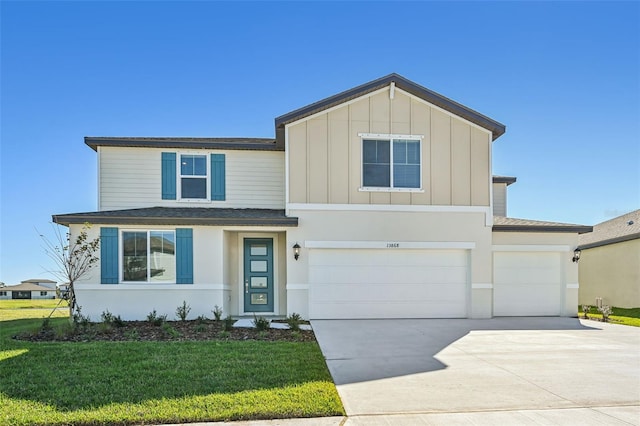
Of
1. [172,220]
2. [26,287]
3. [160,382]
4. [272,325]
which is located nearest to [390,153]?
[272,325]

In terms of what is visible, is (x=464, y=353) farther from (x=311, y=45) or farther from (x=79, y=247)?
(x=311, y=45)

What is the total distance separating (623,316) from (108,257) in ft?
52.5

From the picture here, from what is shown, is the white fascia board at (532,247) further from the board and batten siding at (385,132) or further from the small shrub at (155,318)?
the small shrub at (155,318)

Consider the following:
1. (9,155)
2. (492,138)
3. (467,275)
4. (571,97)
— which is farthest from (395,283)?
(9,155)

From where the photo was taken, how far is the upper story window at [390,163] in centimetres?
1116

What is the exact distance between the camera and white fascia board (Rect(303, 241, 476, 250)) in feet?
35.8

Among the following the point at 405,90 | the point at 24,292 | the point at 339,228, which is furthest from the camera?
the point at 24,292

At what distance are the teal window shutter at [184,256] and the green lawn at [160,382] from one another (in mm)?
3181

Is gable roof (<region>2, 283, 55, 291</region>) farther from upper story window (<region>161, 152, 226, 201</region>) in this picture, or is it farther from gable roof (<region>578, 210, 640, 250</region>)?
gable roof (<region>578, 210, 640, 250</region>)

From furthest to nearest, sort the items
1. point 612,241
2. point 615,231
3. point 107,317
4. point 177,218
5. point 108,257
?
point 615,231 → point 612,241 → point 108,257 → point 177,218 → point 107,317

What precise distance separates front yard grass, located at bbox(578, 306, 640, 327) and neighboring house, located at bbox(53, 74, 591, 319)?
1253mm

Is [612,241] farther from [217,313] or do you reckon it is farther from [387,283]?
[217,313]

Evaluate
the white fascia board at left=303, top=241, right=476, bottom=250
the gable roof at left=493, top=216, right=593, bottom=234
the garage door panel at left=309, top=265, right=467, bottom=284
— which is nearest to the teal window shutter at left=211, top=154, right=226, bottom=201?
the white fascia board at left=303, top=241, right=476, bottom=250

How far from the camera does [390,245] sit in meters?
11.1
